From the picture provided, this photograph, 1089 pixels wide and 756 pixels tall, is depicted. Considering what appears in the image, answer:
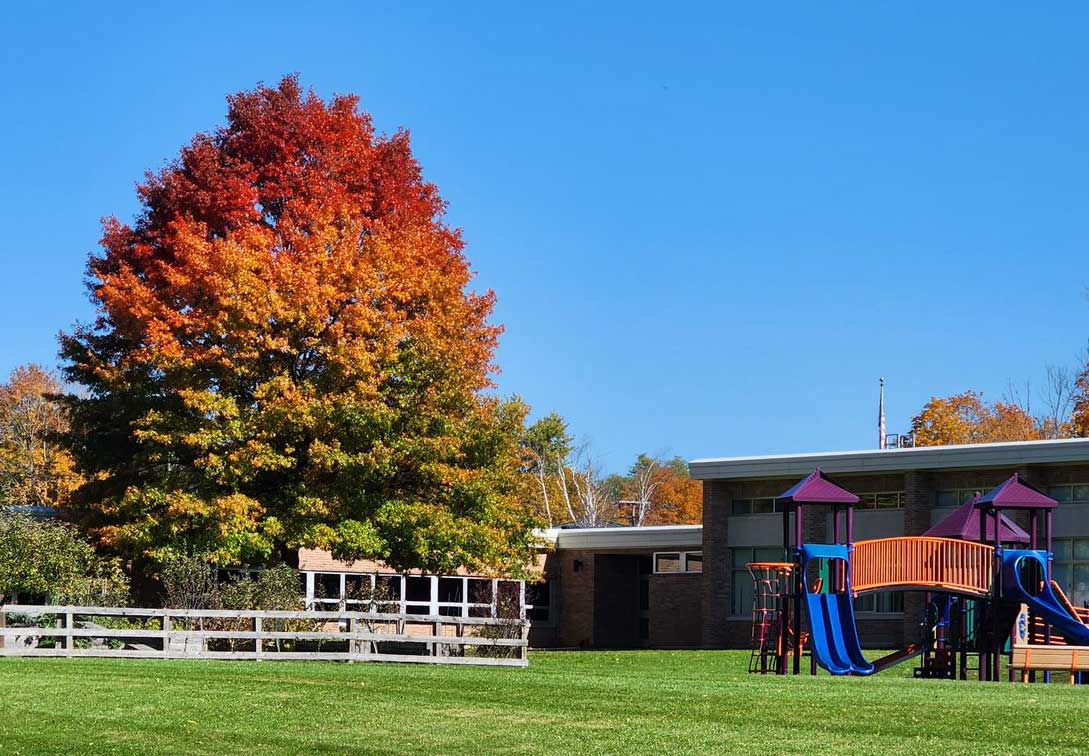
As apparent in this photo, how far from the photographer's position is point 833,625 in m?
29.8

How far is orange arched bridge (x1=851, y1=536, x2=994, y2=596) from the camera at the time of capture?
29.6m

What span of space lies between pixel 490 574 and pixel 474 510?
116 inches

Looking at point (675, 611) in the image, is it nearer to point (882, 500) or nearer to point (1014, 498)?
point (882, 500)

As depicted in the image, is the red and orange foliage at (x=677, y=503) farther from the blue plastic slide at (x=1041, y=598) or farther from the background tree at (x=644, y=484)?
the blue plastic slide at (x=1041, y=598)

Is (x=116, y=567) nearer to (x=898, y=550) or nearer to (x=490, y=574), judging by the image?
(x=490, y=574)

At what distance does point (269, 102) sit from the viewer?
44.9 meters

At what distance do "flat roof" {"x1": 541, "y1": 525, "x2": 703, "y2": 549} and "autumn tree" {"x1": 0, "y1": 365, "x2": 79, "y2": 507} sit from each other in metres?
18.6

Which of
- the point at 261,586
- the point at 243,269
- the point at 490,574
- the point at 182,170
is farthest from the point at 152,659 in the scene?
the point at 182,170

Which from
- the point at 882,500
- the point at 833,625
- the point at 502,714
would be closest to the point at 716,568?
the point at 882,500

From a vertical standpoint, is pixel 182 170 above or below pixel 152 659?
above

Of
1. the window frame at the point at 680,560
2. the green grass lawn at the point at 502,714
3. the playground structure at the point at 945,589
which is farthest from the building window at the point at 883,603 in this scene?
the green grass lawn at the point at 502,714

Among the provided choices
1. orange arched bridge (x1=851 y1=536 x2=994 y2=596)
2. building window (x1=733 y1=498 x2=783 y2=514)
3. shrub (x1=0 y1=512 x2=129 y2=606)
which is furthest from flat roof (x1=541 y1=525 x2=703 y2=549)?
orange arched bridge (x1=851 y1=536 x2=994 y2=596)

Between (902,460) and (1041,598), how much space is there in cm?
1582

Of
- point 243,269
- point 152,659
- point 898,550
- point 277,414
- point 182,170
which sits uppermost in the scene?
point 182,170
